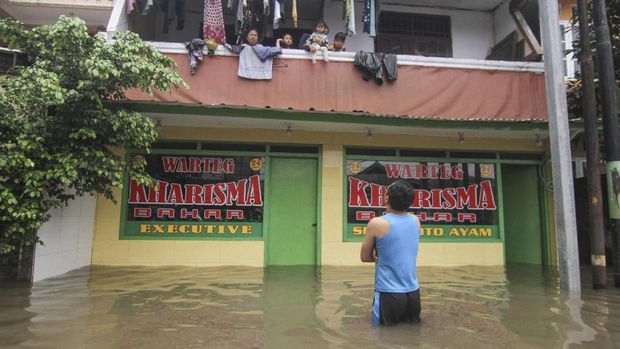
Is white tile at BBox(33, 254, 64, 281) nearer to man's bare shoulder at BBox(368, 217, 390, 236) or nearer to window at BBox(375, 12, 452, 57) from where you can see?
man's bare shoulder at BBox(368, 217, 390, 236)

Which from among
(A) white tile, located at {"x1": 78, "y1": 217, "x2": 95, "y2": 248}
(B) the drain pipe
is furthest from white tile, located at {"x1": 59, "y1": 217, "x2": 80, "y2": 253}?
(B) the drain pipe

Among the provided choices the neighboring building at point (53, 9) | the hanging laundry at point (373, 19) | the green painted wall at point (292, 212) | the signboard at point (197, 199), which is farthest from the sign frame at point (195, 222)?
the neighboring building at point (53, 9)

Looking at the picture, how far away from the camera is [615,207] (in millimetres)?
6992

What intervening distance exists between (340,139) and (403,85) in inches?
67.6

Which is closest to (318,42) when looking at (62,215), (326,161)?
(326,161)

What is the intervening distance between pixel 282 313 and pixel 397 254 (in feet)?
6.14

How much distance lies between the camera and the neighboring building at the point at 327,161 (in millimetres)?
8758

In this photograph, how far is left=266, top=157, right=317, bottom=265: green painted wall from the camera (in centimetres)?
956

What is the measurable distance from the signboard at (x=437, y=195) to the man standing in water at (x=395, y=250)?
540cm

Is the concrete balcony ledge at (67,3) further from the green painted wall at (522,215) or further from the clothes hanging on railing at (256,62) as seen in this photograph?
the green painted wall at (522,215)

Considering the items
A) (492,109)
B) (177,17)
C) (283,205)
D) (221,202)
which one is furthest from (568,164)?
(177,17)

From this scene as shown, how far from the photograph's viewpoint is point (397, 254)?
4.11 m

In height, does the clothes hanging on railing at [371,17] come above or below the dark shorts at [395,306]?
above

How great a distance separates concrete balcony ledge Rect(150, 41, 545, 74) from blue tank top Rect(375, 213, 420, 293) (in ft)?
18.0
